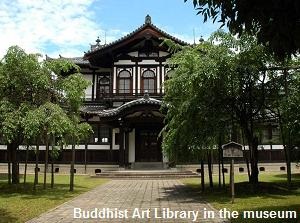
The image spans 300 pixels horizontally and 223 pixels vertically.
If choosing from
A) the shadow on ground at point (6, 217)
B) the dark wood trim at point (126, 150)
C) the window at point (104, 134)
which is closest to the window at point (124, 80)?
the window at point (104, 134)

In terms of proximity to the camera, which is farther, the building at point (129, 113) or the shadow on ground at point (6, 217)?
the building at point (129, 113)

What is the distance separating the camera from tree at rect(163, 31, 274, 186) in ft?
53.2

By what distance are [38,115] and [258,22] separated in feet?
37.9

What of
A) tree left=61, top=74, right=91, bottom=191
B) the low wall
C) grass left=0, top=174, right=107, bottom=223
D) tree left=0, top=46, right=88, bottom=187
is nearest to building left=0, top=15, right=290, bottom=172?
the low wall

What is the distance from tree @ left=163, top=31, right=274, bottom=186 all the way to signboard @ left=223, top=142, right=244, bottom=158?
7.46 feet

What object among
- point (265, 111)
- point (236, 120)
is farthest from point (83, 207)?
point (265, 111)

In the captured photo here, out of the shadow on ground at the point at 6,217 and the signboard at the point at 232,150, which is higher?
the signboard at the point at 232,150

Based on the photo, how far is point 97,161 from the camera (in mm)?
33781

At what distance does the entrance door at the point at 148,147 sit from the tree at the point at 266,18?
27.0 metres

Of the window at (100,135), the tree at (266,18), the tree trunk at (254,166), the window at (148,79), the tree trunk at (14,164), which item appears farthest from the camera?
the window at (148,79)

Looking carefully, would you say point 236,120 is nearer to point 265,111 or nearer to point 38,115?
point 265,111

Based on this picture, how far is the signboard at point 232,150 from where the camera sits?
47.4 ft

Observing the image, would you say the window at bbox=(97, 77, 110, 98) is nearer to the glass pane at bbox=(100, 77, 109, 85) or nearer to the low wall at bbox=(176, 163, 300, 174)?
the glass pane at bbox=(100, 77, 109, 85)

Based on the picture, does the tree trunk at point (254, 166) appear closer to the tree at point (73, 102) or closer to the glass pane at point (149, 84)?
the tree at point (73, 102)
